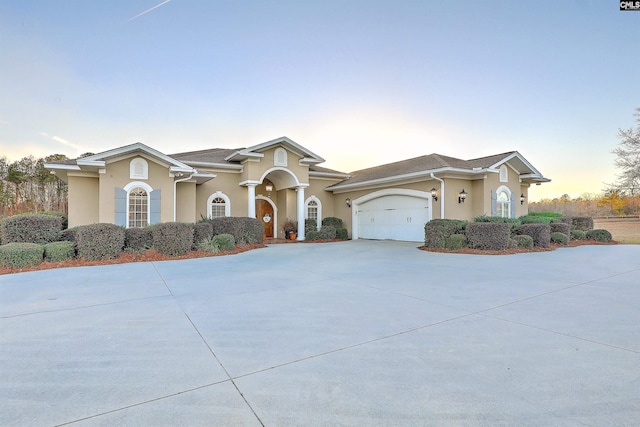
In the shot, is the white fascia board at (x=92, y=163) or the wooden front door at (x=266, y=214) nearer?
the white fascia board at (x=92, y=163)

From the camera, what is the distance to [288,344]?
3145 millimetres

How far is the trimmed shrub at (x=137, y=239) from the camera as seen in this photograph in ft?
32.8

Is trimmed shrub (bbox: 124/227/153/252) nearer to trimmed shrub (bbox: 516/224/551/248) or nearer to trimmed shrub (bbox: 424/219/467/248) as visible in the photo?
trimmed shrub (bbox: 424/219/467/248)

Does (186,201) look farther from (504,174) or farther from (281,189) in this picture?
(504,174)

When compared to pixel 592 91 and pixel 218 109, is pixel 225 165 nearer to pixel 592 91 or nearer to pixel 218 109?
pixel 218 109

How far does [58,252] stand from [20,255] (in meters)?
0.80

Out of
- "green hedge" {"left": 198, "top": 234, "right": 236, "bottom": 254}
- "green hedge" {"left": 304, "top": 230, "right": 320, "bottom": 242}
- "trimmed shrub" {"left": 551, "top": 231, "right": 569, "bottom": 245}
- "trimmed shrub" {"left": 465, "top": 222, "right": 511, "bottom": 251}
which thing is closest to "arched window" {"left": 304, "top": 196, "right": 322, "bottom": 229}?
"green hedge" {"left": 304, "top": 230, "right": 320, "bottom": 242}

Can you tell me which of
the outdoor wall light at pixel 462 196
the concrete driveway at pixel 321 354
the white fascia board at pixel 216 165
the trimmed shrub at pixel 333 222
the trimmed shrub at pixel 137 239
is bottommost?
the concrete driveway at pixel 321 354

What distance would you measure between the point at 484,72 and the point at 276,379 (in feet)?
44.9

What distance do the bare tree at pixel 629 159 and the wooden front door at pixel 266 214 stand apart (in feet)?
86.7

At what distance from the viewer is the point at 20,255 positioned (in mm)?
7957

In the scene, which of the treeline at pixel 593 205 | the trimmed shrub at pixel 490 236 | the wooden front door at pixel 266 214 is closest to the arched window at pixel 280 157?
the wooden front door at pixel 266 214

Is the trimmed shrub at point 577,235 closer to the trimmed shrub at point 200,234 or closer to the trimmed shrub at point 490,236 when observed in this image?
the trimmed shrub at point 490,236

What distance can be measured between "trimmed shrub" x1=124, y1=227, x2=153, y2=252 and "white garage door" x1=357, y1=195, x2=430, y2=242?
11377 millimetres
